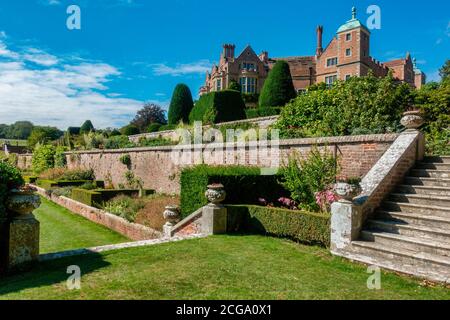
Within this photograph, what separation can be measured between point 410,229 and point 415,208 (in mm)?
807

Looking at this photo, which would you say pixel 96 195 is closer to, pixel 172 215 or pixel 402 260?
pixel 172 215

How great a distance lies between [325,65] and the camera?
42.8 meters

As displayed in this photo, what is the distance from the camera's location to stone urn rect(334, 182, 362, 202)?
222 inches

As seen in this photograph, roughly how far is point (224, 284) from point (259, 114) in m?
22.4

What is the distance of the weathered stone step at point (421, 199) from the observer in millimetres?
5969

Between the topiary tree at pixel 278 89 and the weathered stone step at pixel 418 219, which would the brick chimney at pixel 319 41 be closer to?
the topiary tree at pixel 278 89

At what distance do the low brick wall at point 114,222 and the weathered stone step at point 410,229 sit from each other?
19.7 feet

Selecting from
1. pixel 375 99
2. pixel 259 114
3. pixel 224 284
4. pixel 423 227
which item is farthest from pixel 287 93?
pixel 224 284

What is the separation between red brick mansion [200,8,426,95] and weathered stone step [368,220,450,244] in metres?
35.4

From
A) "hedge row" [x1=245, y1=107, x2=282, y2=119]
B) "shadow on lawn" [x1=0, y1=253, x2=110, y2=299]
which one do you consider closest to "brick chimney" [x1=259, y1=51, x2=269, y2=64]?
"hedge row" [x1=245, y1=107, x2=282, y2=119]

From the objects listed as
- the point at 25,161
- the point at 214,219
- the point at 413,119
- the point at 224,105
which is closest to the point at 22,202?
the point at 214,219

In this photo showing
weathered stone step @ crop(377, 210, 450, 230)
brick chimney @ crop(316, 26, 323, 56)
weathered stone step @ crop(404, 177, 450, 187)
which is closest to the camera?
weathered stone step @ crop(377, 210, 450, 230)

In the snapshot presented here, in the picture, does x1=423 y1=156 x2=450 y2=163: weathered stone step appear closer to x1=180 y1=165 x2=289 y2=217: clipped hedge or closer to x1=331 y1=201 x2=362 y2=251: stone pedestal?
x1=331 y1=201 x2=362 y2=251: stone pedestal

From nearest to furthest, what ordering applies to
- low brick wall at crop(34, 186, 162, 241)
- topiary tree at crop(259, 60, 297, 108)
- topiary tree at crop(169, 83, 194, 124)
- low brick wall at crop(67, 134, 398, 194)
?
low brick wall at crop(67, 134, 398, 194) < low brick wall at crop(34, 186, 162, 241) < topiary tree at crop(259, 60, 297, 108) < topiary tree at crop(169, 83, 194, 124)
